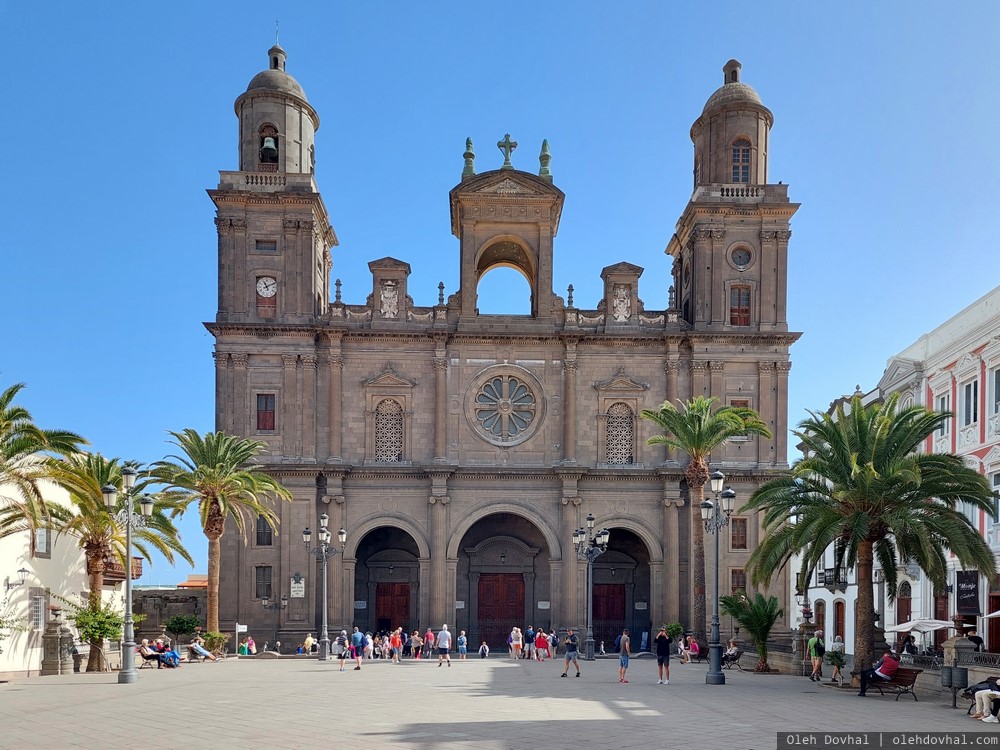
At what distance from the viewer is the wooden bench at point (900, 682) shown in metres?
26.5

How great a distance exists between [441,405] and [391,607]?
35.4 feet

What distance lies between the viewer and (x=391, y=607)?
178 feet

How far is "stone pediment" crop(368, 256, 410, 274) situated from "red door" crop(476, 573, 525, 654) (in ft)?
53.3

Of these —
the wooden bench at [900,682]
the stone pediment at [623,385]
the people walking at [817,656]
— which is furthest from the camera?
the stone pediment at [623,385]

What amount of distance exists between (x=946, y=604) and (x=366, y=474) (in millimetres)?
26624

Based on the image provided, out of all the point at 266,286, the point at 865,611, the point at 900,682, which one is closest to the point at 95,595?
the point at 266,286

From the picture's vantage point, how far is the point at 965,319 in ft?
134

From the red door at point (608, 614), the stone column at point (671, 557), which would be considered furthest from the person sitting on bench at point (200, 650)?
the stone column at point (671, 557)

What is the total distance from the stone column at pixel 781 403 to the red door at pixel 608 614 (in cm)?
1075

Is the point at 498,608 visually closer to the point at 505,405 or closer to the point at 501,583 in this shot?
the point at 501,583

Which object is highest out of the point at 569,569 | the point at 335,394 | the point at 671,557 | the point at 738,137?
the point at 738,137

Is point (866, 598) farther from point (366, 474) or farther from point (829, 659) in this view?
point (366, 474)

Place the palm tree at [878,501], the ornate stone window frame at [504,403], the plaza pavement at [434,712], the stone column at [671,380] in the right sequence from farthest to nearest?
the ornate stone window frame at [504,403] → the stone column at [671,380] → the palm tree at [878,501] → the plaza pavement at [434,712]

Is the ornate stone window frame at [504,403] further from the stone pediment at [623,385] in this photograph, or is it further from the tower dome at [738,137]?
the tower dome at [738,137]
